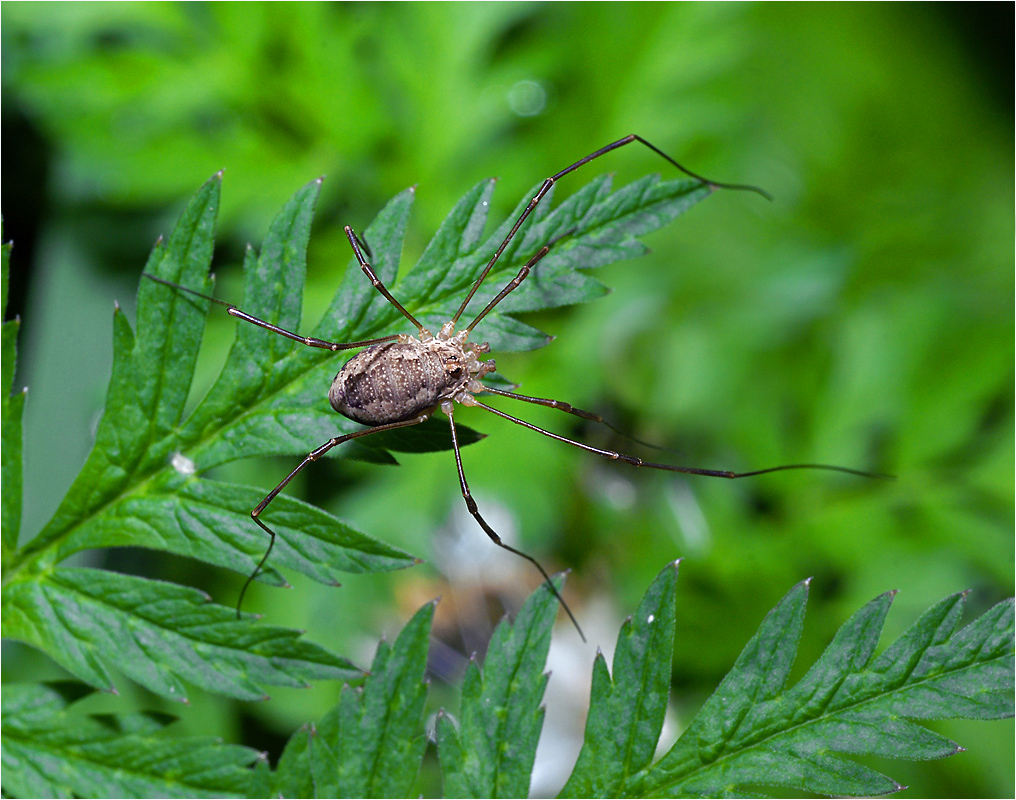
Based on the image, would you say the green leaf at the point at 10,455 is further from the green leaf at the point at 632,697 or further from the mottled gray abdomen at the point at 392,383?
the green leaf at the point at 632,697

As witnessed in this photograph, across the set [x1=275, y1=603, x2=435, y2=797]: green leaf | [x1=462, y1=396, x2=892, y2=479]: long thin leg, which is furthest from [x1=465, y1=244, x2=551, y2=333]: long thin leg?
[x1=275, y1=603, x2=435, y2=797]: green leaf

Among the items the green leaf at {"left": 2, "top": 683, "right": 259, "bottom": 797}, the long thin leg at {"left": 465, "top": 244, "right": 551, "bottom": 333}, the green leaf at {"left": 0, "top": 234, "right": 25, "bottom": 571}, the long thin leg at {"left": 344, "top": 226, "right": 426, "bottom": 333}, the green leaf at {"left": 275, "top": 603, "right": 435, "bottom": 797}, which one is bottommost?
the green leaf at {"left": 2, "top": 683, "right": 259, "bottom": 797}

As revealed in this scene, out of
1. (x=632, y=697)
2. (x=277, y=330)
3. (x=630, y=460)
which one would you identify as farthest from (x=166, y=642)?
(x=630, y=460)

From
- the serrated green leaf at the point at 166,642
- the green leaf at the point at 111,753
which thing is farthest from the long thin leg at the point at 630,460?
the green leaf at the point at 111,753

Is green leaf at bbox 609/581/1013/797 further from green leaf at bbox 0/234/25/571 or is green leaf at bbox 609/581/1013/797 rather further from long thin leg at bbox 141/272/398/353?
green leaf at bbox 0/234/25/571

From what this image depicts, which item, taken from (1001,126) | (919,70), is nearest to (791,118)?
(919,70)

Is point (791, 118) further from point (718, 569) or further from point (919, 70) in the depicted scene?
point (718, 569)
